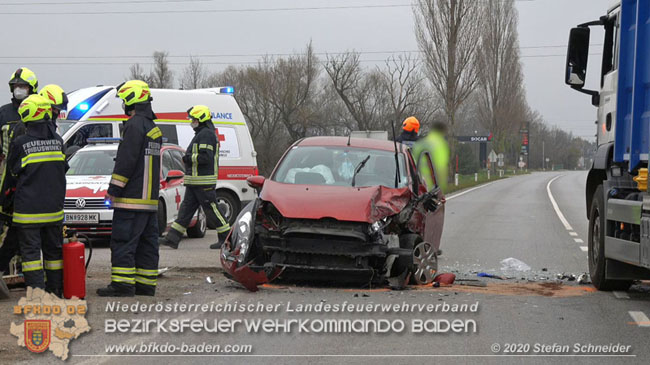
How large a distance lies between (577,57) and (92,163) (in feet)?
26.4

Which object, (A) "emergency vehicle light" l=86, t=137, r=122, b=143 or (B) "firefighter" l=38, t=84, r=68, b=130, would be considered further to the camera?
(A) "emergency vehicle light" l=86, t=137, r=122, b=143

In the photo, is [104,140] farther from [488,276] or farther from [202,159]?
[488,276]

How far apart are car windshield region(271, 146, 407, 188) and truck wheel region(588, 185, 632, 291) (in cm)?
202

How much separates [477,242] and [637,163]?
7.22m

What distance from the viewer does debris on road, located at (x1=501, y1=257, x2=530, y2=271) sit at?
35.8 feet

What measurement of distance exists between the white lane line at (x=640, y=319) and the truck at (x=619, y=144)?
1.39 feet

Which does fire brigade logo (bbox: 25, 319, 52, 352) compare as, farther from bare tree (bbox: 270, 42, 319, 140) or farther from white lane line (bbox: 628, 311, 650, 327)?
bare tree (bbox: 270, 42, 319, 140)

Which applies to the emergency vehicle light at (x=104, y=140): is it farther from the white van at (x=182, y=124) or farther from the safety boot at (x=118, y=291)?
the safety boot at (x=118, y=291)

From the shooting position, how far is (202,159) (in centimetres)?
1189

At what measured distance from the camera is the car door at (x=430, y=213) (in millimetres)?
9538

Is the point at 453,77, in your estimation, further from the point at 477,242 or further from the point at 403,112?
the point at 477,242

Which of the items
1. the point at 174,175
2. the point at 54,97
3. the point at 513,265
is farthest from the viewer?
the point at 174,175

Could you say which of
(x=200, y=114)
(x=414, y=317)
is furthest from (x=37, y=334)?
(x=200, y=114)

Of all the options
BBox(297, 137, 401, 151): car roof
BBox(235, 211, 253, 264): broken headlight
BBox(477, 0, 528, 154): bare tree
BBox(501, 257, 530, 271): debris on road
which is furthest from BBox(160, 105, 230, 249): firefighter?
BBox(477, 0, 528, 154): bare tree
